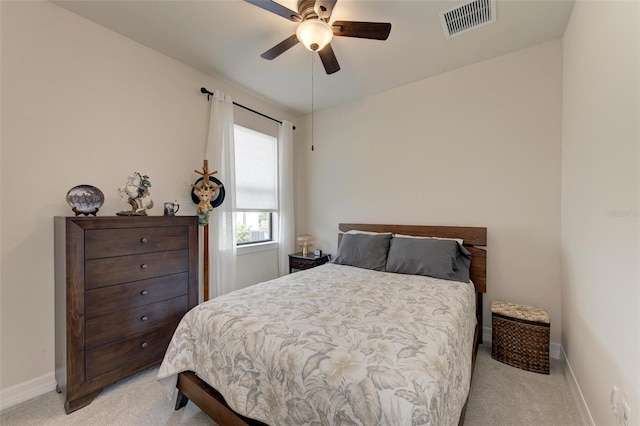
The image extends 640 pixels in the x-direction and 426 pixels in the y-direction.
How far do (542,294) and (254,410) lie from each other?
8.65ft

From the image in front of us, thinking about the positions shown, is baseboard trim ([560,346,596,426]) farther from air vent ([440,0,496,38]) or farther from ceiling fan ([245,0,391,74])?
air vent ([440,0,496,38])

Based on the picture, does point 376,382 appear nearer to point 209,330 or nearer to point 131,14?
point 209,330

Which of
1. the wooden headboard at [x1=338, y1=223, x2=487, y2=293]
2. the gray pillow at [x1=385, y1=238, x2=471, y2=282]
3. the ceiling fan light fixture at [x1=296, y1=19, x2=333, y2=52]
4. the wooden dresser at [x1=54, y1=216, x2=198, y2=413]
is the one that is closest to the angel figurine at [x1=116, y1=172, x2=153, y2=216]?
the wooden dresser at [x1=54, y1=216, x2=198, y2=413]

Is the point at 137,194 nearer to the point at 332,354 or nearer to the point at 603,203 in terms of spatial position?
the point at 332,354

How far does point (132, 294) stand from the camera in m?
1.92

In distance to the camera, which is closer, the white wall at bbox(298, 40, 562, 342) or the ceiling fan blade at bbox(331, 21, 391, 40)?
the ceiling fan blade at bbox(331, 21, 391, 40)

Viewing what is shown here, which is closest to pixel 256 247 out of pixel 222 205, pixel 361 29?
pixel 222 205

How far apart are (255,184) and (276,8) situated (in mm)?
2126

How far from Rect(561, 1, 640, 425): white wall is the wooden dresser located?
2.75 meters

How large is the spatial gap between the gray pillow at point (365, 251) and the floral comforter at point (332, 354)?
29.5 inches

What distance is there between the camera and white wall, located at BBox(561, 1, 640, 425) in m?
1.08

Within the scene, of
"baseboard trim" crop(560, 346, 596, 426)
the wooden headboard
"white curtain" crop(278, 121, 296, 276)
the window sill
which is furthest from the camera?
"white curtain" crop(278, 121, 296, 276)

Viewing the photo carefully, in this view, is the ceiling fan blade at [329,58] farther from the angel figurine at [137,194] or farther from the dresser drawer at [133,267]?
the dresser drawer at [133,267]

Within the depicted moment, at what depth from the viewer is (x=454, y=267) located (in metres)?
2.38
